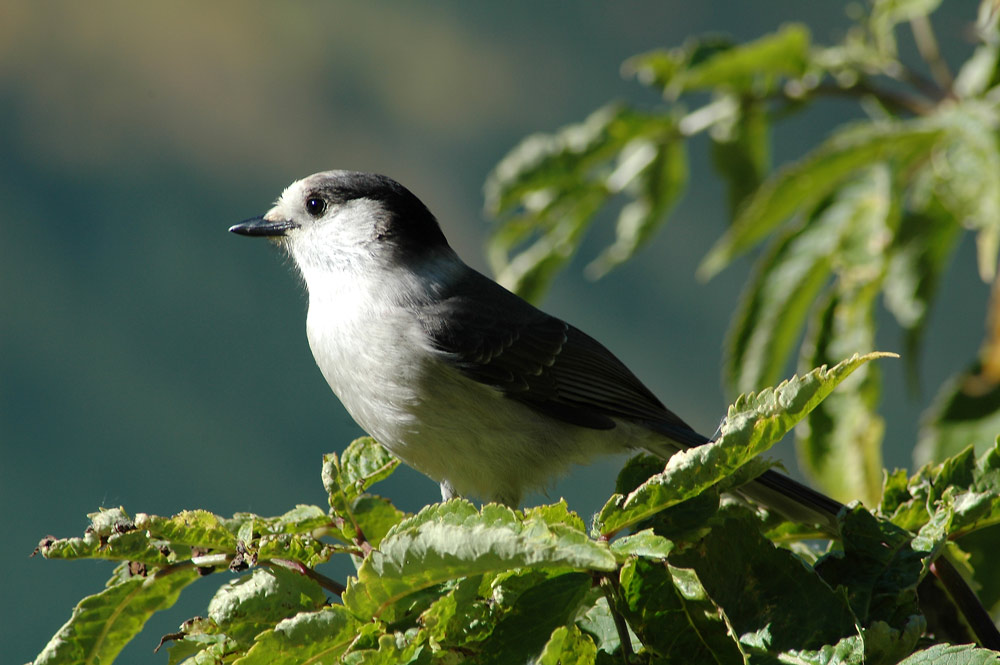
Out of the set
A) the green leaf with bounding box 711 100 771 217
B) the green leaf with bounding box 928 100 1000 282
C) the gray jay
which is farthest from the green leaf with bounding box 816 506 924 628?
the green leaf with bounding box 711 100 771 217

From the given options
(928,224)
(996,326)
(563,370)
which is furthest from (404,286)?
(996,326)

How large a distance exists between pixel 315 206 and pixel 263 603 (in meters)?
1.45

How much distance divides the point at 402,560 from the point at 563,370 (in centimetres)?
130

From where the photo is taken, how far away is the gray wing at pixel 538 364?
1.97 m

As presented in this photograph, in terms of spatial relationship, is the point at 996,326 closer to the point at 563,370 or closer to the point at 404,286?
the point at 563,370

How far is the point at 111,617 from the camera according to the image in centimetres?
103

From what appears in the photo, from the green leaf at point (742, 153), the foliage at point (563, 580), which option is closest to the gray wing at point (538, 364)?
the green leaf at point (742, 153)

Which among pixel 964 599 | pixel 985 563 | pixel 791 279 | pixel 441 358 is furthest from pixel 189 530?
pixel 791 279

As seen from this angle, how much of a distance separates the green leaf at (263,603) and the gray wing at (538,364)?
0.98 meters

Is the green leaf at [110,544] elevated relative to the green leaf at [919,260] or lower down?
lower down

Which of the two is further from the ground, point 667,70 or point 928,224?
point 667,70

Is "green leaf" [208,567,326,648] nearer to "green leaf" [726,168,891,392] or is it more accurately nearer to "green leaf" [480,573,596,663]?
"green leaf" [480,573,596,663]

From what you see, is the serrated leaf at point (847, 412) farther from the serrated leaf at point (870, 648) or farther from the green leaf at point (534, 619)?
the green leaf at point (534, 619)

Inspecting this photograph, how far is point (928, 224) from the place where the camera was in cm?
201
